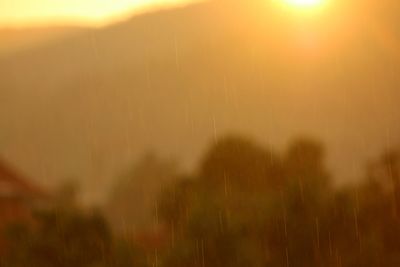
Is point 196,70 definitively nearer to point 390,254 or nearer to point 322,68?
point 322,68

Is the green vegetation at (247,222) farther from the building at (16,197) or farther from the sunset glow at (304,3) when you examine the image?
the sunset glow at (304,3)

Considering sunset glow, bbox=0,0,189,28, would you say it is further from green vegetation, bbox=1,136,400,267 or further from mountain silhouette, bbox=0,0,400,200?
green vegetation, bbox=1,136,400,267

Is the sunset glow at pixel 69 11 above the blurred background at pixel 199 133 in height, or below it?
above

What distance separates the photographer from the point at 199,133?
138 cm

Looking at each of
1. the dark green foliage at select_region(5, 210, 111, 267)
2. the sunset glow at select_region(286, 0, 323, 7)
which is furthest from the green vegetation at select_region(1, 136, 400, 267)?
the sunset glow at select_region(286, 0, 323, 7)

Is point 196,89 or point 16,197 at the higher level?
point 196,89

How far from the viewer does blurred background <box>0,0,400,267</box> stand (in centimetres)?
134

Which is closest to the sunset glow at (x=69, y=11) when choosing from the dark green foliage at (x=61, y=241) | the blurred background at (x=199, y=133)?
the blurred background at (x=199, y=133)

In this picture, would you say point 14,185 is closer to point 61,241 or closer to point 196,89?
point 61,241

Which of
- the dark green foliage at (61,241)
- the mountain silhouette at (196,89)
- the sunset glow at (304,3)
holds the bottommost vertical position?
the dark green foliage at (61,241)

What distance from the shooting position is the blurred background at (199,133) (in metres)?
1.34

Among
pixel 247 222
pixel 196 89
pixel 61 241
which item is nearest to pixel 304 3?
pixel 196 89

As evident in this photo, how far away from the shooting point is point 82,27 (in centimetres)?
138

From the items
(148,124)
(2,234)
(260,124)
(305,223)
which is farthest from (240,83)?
(2,234)
